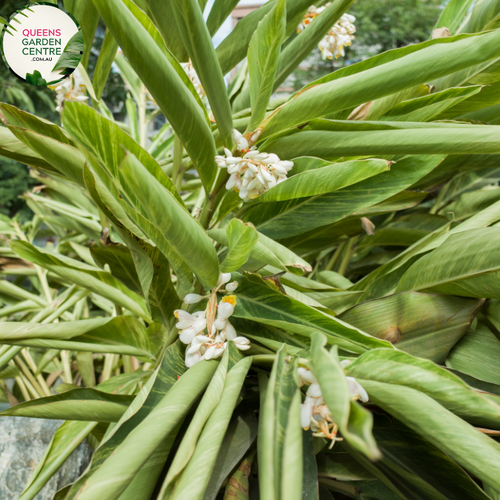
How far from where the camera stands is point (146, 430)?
0.49ft

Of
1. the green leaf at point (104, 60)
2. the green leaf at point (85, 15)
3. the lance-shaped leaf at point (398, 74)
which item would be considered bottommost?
the lance-shaped leaf at point (398, 74)

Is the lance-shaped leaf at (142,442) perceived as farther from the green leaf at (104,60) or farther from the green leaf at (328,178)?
the green leaf at (104,60)

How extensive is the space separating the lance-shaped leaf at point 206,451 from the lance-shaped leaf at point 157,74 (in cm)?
13

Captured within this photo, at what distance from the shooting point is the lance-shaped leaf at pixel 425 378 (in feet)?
0.42

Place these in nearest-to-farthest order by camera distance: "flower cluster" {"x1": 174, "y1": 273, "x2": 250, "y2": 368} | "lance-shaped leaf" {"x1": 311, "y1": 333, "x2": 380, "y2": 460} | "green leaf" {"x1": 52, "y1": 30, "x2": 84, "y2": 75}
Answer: "lance-shaped leaf" {"x1": 311, "y1": 333, "x2": 380, "y2": 460}
"flower cluster" {"x1": 174, "y1": 273, "x2": 250, "y2": 368}
"green leaf" {"x1": 52, "y1": 30, "x2": 84, "y2": 75}

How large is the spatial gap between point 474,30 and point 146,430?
1.32 ft

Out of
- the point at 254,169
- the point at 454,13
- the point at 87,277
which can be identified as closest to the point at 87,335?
the point at 87,277

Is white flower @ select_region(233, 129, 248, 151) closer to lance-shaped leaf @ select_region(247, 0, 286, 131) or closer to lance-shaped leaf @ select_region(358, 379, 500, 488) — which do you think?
lance-shaped leaf @ select_region(247, 0, 286, 131)

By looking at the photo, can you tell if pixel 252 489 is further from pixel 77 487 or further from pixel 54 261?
pixel 54 261

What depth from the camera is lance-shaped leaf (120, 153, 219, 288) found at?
0.40 ft

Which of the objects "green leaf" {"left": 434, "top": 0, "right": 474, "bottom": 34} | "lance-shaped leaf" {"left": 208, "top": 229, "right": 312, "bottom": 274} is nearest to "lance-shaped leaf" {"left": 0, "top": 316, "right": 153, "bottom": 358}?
"lance-shaped leaf" {"left": 208, "top": 229, "right": 312, "bottom": 274}

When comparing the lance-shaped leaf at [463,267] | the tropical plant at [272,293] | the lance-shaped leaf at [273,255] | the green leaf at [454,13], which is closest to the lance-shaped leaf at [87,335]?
the tropical plant at [272,293]

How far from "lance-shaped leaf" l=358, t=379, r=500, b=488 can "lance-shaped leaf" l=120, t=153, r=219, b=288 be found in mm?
A: 99

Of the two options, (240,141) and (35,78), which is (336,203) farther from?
(35,78)
